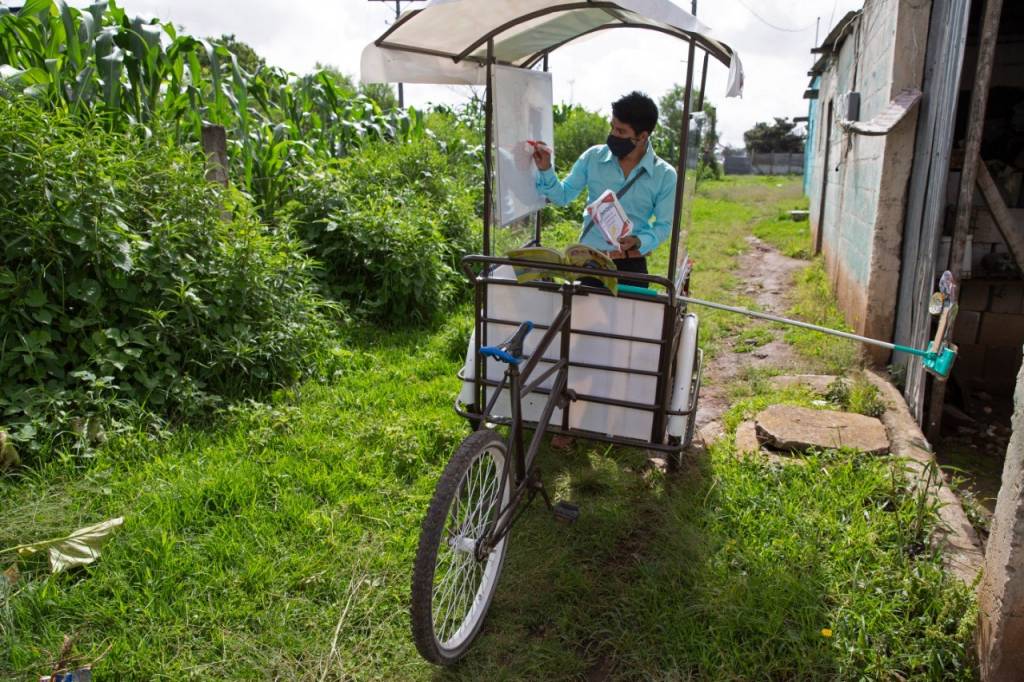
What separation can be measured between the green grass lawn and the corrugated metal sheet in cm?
141

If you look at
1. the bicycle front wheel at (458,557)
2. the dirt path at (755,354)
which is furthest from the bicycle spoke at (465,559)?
the dirt path at (755,354)

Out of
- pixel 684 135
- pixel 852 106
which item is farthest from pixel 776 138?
pixel 684 135

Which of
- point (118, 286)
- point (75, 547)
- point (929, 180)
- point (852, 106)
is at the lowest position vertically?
point (75, 547)

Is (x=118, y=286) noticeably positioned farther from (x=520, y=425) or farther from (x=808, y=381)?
(x=808, y=381)

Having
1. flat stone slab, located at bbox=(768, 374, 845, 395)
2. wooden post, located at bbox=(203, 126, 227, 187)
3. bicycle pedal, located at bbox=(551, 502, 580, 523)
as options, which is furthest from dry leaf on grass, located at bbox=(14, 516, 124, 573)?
flat stone slab, located at bbox=(768, 374, 845, 395)

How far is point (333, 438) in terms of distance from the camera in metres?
4.06

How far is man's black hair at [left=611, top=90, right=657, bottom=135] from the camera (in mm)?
3527

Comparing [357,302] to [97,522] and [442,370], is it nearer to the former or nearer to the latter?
[442,370]

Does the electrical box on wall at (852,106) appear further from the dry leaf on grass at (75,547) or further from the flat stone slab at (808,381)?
the dry leaf on grass at (75,547)

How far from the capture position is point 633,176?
3.65 m

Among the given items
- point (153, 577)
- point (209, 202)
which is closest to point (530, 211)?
point (209, 202)

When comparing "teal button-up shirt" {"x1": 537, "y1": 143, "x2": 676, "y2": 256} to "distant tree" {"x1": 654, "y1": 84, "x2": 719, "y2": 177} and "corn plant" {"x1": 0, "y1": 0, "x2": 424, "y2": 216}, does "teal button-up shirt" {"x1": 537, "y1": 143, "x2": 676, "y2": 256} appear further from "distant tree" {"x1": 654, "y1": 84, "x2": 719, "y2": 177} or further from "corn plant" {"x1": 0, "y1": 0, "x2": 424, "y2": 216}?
"corn plant" {"x1": 0, "y1": 0, "x2": 424, "y2": 216}

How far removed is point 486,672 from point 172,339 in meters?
2.83

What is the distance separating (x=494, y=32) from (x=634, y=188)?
3.48ft
